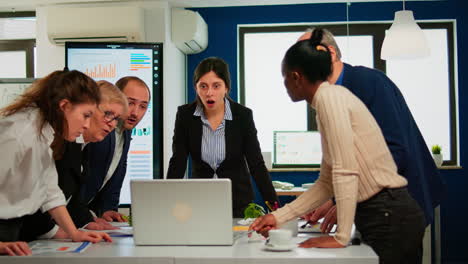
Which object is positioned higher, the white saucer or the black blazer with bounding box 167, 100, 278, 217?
the black blazer with bounding box 167, 100, 278, 217

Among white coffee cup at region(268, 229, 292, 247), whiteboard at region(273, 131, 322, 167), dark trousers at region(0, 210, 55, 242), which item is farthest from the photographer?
whiteboard at region(273, 131, 322, 167)

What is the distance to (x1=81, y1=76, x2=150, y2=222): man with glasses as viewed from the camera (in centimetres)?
255

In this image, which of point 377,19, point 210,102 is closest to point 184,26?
point 377,19

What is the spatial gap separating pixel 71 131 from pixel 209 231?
65 cm

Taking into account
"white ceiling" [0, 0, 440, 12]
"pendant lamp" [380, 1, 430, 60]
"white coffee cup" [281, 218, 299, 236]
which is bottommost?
"white coffee cup" [281, 218, 299, 236]

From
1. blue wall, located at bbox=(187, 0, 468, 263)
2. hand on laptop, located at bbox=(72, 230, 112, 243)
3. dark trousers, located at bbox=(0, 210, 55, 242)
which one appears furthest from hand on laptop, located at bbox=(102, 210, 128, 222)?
blue wall, located at bbox=(187, 0, 468, 263)

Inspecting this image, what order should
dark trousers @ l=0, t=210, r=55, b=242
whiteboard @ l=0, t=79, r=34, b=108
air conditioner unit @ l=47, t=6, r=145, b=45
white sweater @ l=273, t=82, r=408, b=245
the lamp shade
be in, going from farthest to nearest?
air conditioner unit @ l=47, t=6, r=145, b=45, the lamp shade, whiteboard @ l=0, t=79, r=34, b=108, dark trousers @ l=0, t=210, r=55, b=242, white sweater @ l=273, t=82, r=408, b=245

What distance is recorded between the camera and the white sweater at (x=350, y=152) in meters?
1.55

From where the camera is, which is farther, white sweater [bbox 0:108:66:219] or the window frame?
the window frame

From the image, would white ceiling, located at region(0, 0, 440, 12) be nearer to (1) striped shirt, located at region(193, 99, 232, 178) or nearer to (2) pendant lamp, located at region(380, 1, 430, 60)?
(2) pendant lamp, located at region(380, 1, 430, 60)

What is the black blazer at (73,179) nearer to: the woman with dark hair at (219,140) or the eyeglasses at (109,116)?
the eyeglasses at (109,116)

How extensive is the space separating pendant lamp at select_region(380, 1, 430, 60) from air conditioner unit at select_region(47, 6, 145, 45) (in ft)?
7.30

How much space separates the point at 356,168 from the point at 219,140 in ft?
4.79

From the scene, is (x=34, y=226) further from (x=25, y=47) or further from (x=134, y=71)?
(x=25, y=47)
